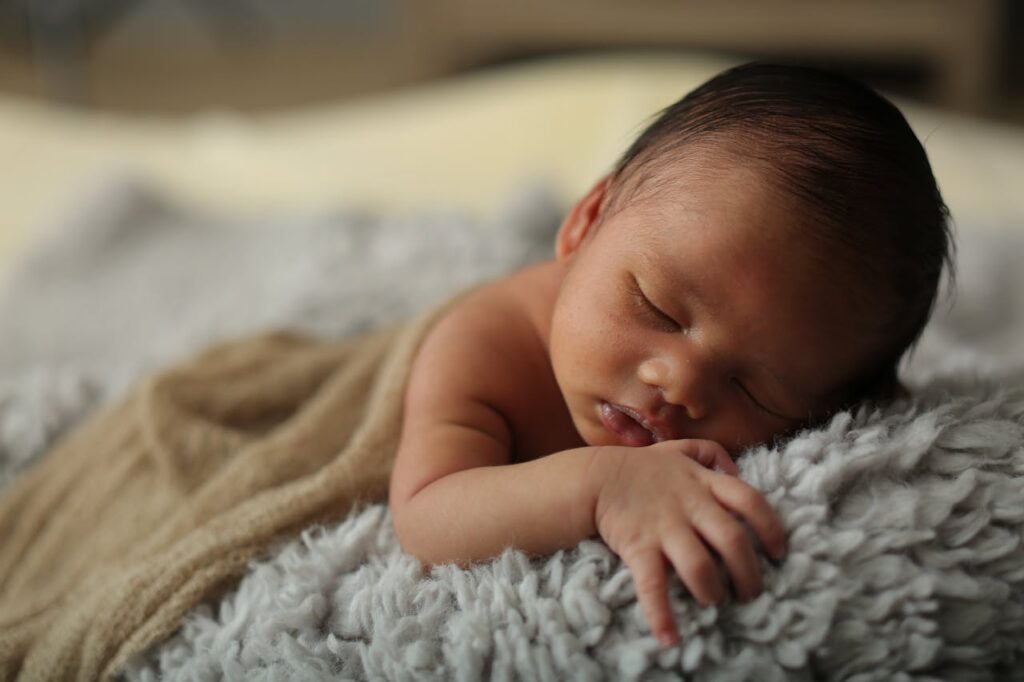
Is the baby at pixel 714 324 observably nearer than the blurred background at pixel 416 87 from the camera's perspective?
Yes

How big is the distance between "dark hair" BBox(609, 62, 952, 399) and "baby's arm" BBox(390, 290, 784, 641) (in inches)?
6.4

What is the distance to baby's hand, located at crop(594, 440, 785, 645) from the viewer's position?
1.91 ft

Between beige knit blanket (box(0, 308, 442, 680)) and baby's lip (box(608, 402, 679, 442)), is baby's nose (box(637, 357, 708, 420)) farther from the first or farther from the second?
beige knit blanket (box(0, 308, 442, 680))

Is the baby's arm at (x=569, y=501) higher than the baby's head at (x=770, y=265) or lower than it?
lower

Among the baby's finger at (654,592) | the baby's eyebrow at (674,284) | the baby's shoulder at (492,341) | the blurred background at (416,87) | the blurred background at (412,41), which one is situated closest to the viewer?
the baby's finger at (654,592)

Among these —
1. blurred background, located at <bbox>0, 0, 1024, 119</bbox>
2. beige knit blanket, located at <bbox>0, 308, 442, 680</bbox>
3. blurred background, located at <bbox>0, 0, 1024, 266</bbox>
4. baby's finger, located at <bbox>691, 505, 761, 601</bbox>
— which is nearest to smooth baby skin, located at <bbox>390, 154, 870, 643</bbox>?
baby's finger, located at <bbox>691, 505, 761, 601</bbox>

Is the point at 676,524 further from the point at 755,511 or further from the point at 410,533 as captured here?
the point at 410,533

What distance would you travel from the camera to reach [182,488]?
2.82 feet

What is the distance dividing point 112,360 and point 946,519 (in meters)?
0.99

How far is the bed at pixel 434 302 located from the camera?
1.95ft

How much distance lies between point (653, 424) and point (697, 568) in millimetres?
141

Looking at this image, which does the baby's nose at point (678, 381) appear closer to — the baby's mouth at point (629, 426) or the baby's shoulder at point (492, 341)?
the baby's mouth at point (629, 426)

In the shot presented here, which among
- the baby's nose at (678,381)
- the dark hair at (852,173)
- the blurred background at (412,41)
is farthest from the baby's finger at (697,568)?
the blurred background at (412,41)

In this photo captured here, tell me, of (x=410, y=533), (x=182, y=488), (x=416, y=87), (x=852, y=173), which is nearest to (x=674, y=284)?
(x=852, y=173)
